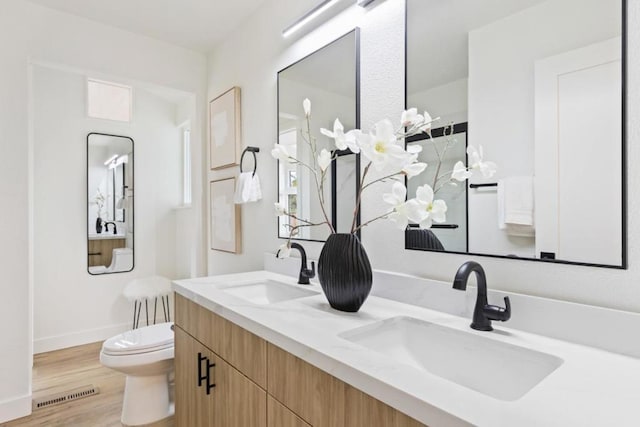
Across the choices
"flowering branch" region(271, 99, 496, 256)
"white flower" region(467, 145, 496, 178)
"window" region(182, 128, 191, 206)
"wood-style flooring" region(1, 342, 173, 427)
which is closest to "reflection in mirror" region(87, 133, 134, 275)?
"window" region(182, 128, 191, 206)

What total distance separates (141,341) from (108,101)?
240 cm

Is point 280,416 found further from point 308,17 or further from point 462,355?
point 308,17

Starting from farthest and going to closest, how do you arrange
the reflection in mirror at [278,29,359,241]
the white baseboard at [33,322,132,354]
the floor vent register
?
the white baseboard at [33,322,132,354], the floor vent register, the reflection in mirror at [278,29,359,241]

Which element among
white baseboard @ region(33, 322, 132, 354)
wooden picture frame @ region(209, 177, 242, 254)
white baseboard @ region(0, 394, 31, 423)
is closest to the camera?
white baseboard @ region(0, 394, 31, 423)

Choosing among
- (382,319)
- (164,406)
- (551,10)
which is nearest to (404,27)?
(551,10)

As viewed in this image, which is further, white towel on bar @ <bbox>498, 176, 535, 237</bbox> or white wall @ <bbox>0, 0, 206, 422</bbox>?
white wall @ <bbox>0, 0, 206, 422</bbox>

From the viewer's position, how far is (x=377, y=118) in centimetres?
138

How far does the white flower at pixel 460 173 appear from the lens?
40.0 inches

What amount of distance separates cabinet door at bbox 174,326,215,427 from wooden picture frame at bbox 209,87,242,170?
3.97 ft

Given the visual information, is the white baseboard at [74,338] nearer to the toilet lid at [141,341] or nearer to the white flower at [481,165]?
the toilet lid at [141,341]

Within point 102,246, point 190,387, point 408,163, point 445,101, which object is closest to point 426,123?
point 445,101

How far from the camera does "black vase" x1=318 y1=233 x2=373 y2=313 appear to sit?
1.08 m

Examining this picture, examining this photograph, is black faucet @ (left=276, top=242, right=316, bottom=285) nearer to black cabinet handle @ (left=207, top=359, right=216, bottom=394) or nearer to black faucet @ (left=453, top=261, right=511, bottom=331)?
black cabinet handle @ (left=207, top=359, right=216, bottom=394)

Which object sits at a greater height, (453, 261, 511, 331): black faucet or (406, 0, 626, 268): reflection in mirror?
(406, 0, 626, 268): reflection in mirror
